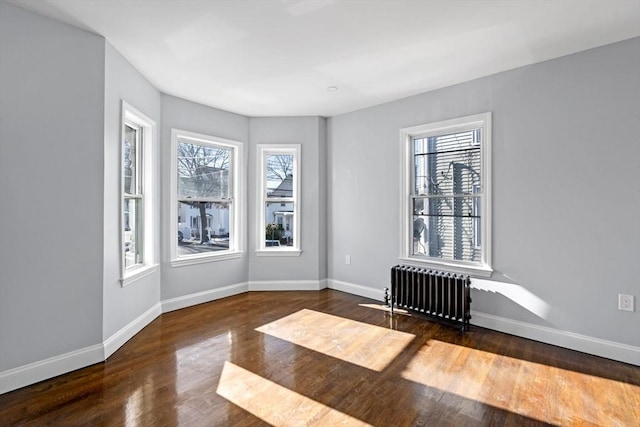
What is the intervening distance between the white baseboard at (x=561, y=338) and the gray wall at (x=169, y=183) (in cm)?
326

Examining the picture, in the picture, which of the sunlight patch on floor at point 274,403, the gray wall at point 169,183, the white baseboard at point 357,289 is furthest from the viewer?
the white baseboard at point 357,289

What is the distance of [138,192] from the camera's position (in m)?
3.67

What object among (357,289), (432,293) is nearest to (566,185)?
(432,293)

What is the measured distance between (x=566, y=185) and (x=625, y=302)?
108cm

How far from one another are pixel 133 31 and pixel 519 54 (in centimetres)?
334

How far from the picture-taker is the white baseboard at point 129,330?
2850 mm

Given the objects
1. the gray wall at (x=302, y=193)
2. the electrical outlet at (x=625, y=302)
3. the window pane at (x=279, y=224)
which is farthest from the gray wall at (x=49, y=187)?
the electrical outlet at (x=625, y=302)

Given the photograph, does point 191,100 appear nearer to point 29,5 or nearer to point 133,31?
point 133,31

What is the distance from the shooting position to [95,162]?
2.73 m

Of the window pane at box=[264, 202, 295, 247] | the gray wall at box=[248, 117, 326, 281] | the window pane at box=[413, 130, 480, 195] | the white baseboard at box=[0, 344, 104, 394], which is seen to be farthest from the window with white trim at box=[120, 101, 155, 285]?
the window pane at box=[413, 130, 480, 195]

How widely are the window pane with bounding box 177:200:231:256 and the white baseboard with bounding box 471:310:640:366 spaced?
11.3 ft

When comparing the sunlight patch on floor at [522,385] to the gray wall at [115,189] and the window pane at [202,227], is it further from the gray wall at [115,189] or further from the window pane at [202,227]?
the window pane at [202,227]

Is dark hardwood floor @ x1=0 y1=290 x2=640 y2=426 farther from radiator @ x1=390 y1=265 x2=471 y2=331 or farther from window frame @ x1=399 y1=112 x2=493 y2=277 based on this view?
window frame @ x1=399 y1=112 x2=493 y2=277

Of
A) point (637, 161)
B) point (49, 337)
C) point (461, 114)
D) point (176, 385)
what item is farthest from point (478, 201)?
point (49, 337)
